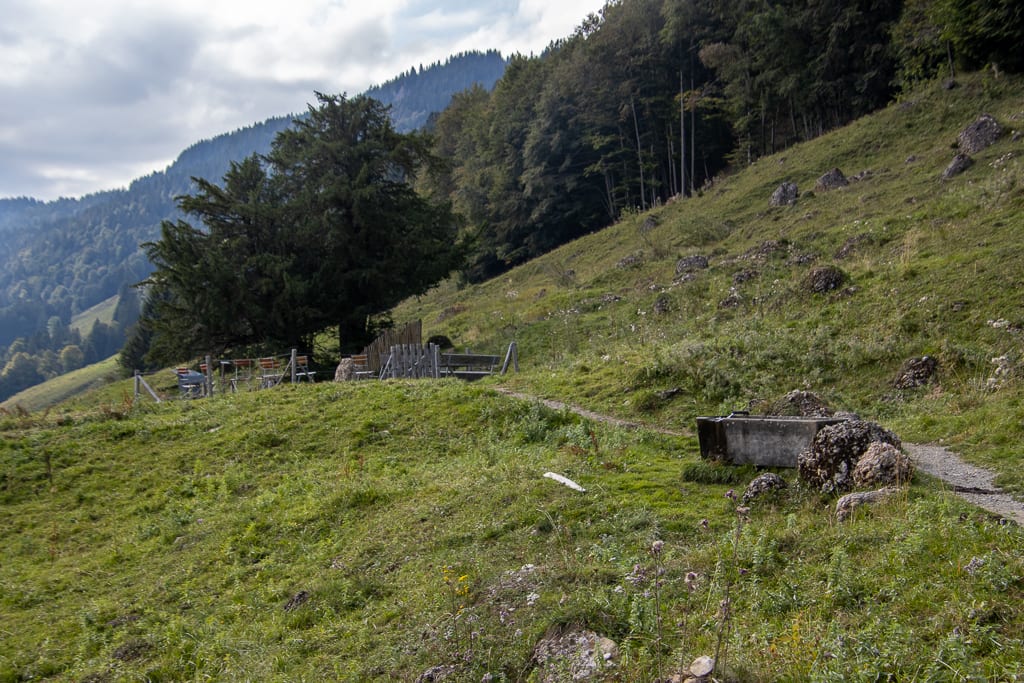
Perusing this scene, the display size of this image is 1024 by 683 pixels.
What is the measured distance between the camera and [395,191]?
30.9 metres

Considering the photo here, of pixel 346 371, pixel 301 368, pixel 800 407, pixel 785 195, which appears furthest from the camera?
pixel 785 195

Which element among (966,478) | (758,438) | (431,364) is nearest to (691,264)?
(431,364)

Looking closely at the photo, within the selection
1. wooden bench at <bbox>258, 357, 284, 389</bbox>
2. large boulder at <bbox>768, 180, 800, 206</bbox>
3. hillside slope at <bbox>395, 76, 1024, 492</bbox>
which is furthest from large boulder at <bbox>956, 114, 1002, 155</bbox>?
wooden bench at <bbox>258, 357, 284, 389</bbox>

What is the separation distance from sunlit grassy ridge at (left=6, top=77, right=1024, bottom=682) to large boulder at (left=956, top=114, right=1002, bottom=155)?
82.3 inches

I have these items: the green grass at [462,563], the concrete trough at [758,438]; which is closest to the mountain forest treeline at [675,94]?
the green grass at [462,563]

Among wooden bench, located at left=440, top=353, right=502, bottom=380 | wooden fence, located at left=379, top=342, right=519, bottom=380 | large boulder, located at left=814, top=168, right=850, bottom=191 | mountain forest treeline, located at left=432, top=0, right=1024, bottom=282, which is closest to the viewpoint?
wooden fence, located at left=379, top=342, right=519, bottom=380

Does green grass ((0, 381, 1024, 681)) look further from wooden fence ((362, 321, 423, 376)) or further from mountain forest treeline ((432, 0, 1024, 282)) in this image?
mountain forest treeline ((432, 0, 1024, 282))

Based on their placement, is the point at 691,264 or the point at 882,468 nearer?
the point at 882,468

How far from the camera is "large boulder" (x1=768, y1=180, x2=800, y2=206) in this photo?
32.0 meters

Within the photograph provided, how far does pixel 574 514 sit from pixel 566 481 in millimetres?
1078

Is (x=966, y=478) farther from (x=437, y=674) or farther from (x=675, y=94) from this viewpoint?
(x=675, y=94)

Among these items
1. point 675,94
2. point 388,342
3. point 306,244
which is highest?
point 675,94

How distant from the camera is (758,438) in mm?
7660

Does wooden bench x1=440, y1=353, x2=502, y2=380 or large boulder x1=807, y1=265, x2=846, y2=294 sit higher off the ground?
large boulder x1=807, y1=265, x2=846, y2=294
